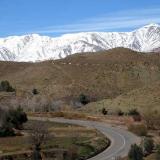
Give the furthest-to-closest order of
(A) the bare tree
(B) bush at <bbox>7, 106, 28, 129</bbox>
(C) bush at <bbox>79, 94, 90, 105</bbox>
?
(C) bush at <bbox>79, 94, 90, 105</bbox>
(B) bush at <bbox>7, 106, 28, 129</bbox>
(A) the bare tree

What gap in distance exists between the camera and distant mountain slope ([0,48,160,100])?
153 m

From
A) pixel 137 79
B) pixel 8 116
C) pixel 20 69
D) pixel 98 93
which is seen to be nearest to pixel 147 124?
pixel 8 116

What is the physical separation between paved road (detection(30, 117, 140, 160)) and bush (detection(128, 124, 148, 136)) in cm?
91

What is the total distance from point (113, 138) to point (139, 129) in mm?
4894

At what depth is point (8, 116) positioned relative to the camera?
288ft

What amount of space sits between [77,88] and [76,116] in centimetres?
4578

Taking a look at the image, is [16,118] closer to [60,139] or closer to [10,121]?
[10,121]

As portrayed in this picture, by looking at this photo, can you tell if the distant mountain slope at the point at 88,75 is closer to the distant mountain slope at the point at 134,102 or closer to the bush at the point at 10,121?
the distant mountain slope at the point at 134,102

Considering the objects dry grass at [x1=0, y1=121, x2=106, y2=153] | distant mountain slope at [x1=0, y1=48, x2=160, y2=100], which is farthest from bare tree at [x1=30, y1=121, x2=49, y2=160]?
distant mountain slope at [x1=0, y1=48, x2=160, y2=100]

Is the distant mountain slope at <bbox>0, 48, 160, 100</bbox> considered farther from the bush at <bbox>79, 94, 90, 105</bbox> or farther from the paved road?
the paved road

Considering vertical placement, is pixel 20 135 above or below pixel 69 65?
below

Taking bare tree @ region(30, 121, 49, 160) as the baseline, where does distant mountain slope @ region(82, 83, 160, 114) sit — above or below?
above

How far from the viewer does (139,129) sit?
84.1m

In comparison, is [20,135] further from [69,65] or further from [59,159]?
[69,65]
